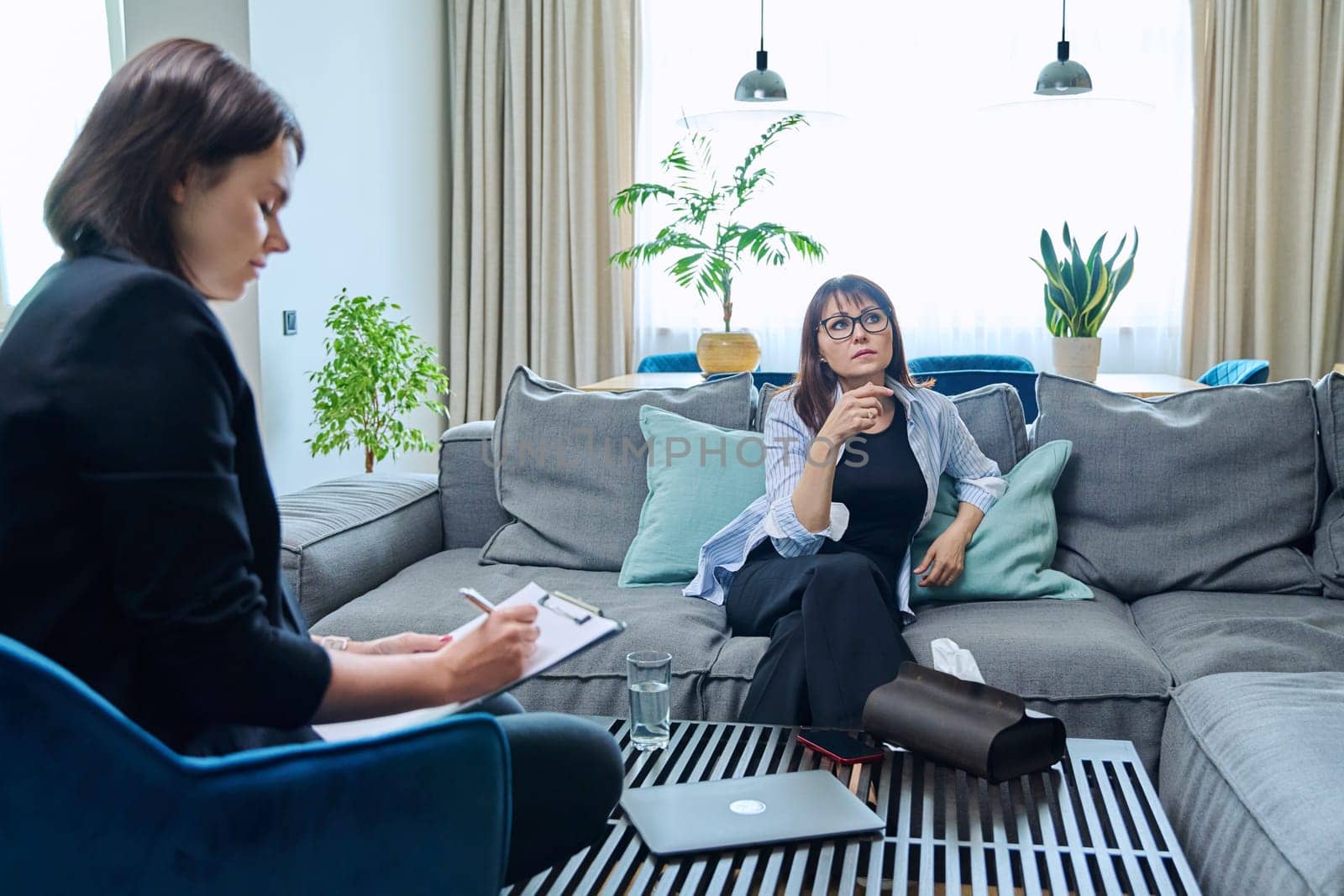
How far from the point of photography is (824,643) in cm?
186

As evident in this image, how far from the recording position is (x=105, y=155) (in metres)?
0.87

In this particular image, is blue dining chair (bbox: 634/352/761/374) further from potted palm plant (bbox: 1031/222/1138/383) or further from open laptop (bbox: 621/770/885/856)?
open laptop (bbox: 621/770/885/856)

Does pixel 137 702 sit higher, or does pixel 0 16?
pixel 0 16

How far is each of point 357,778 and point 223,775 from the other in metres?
0.09

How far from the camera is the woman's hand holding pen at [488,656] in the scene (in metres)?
0.96

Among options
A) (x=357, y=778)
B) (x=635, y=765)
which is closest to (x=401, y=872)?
(x=357, y=778)

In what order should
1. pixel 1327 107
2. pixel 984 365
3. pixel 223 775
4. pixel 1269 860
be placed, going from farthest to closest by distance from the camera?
pixel 1327 107 → pixel 984 365 → pixel 1269 860 → pixel 223 775

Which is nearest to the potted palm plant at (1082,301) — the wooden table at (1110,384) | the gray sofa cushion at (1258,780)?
the wooden table at (1110,384)

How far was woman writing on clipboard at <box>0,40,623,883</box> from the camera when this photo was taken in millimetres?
796

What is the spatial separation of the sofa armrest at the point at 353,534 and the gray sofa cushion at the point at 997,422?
3.99 feet

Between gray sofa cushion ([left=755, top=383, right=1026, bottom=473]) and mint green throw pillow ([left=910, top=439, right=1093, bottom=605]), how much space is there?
0.30ft

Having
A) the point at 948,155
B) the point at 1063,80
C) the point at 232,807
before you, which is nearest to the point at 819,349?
the point at 232,807

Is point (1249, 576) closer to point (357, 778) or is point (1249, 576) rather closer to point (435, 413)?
point (357, 778)

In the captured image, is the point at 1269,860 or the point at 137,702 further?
the point at 1269,860
